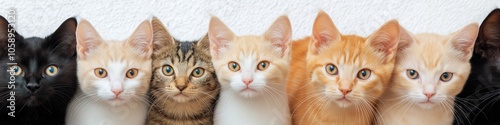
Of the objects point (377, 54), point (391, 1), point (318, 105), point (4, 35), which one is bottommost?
point (318, 105)

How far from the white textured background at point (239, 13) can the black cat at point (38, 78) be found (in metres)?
0.56

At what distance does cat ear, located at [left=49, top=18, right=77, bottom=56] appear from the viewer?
4.60ft

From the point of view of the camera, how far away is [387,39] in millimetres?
1368

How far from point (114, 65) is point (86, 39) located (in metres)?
0.10

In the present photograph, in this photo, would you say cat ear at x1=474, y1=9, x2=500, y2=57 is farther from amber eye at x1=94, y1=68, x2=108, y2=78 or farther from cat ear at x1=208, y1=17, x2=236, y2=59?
amber eye at x1=94, y1=68, x2=108, y2=78

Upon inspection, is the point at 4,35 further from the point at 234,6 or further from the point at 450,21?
the point at 450,21

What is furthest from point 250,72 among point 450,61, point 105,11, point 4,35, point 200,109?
point 105,11

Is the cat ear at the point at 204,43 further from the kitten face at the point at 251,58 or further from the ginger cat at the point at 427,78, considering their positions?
the ginger cat at the point at 427,78

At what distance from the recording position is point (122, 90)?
4.36ft

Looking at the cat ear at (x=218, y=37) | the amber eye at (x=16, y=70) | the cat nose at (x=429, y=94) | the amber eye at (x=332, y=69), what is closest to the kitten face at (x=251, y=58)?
the cat ear at (x=218, y=37)

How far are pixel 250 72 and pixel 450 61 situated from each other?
48 cm

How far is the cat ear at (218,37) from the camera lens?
4.57 feet

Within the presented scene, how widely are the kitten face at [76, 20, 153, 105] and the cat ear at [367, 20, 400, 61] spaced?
1.78 feet

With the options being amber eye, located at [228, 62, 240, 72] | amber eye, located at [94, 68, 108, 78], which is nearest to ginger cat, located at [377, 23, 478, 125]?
amber eye, located at [228, 62, 240, 72]
